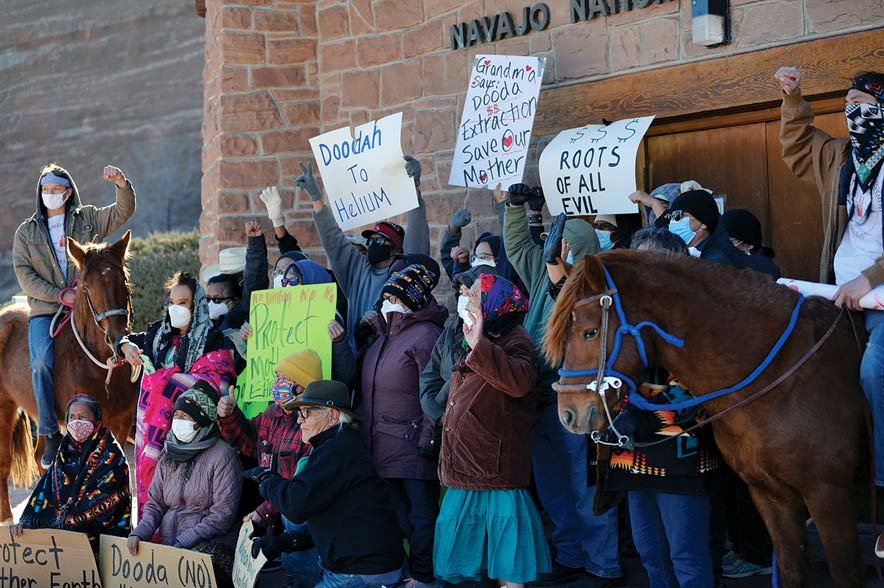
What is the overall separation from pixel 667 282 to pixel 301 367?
2609 millimetres

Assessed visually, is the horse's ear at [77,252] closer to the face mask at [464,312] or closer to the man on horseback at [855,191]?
the face mask at [464,312]

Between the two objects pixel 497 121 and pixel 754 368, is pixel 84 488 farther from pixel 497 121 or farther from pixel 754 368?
pixel 754 368

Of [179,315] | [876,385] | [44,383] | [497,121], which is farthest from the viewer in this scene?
[44,383]

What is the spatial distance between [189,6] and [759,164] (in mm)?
29277

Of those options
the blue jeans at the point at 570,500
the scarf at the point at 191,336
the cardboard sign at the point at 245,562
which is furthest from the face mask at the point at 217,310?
the blue jeans at the point at 570,500

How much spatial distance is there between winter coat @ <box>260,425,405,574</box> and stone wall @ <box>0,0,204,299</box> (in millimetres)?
26454

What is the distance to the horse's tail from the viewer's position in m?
9.98

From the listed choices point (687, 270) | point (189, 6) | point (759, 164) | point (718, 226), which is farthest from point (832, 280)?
point (189, 6)

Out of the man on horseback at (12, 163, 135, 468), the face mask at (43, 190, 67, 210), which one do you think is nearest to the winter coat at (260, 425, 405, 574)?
the man on horseback at (12, 163, 135, 468)

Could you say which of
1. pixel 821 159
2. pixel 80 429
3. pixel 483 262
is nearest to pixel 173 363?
pixel 80 429

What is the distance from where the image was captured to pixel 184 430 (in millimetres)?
6719

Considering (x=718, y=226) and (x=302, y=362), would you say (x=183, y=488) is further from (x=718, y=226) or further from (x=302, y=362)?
(x=718, y=226)

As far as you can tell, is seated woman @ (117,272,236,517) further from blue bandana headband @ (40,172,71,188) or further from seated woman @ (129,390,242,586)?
blue bandana headband @ (40,172,71,188)

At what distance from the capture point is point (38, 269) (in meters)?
8.95
